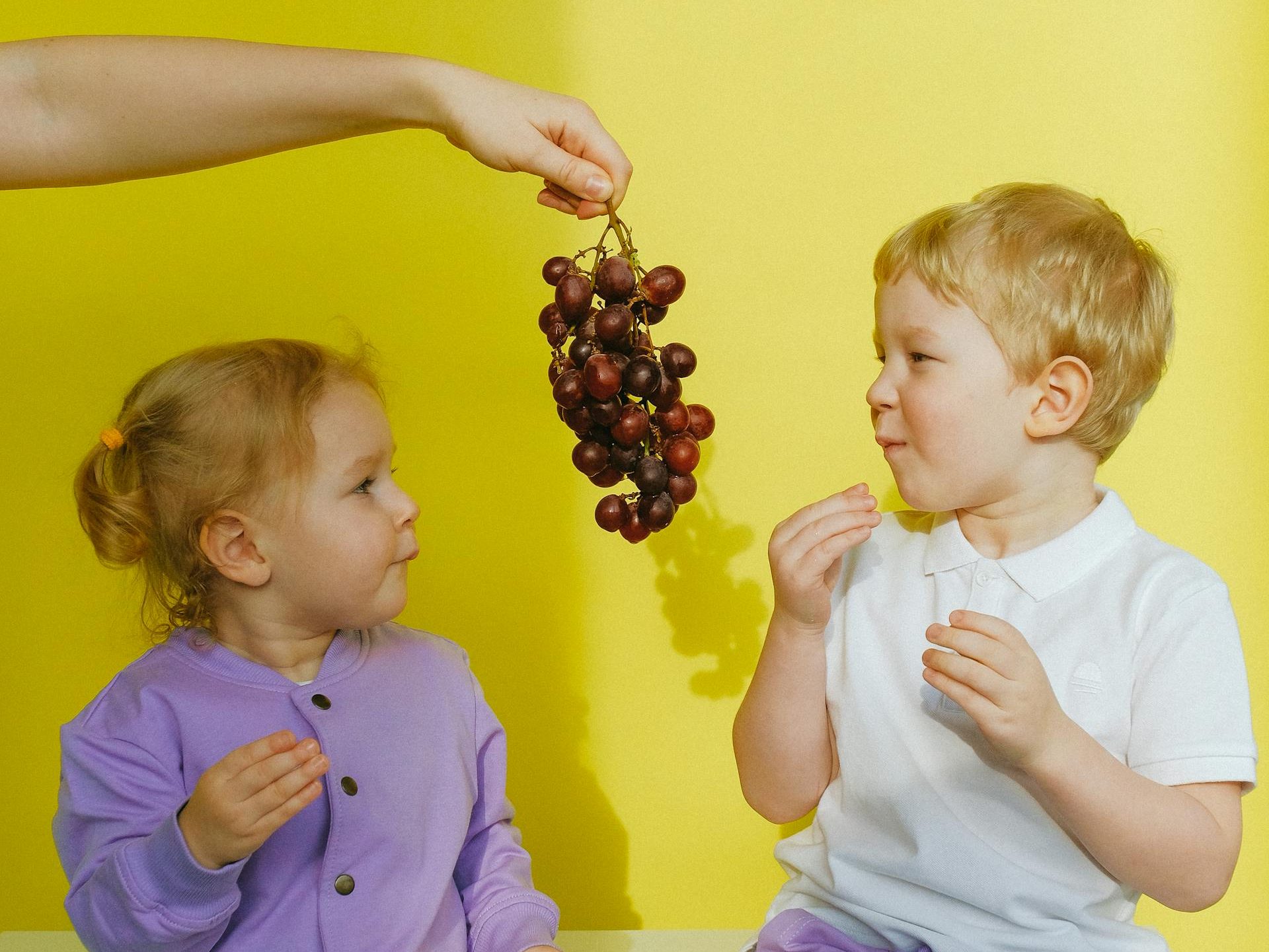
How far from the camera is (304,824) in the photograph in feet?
4.16

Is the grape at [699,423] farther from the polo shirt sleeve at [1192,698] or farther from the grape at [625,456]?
the polo shirt sleeve at [1192,698]

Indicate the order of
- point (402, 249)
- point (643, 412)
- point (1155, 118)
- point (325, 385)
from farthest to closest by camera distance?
point (402, 249)
point (1155, 118)
point (325, 385)
point (643, 412)

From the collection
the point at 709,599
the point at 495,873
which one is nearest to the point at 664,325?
the point at 709,599

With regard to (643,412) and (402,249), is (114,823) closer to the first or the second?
(643,412)

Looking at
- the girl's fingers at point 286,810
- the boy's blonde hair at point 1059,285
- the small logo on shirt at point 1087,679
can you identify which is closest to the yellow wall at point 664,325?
the boy's blonde hair at point 1059,285

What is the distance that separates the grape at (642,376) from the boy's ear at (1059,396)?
13.9 inches

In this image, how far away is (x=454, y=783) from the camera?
136 cm

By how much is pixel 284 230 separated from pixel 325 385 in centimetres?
57

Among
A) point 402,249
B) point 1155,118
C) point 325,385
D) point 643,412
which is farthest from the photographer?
point 402,249

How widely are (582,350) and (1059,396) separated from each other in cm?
45

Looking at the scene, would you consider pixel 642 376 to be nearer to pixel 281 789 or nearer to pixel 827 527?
pixel 827 527

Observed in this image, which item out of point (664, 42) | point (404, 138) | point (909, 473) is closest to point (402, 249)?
point (404, 138)

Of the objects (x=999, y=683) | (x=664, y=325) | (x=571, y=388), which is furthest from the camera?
(x=664, y=325)

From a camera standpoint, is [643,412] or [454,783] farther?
[454,783]
